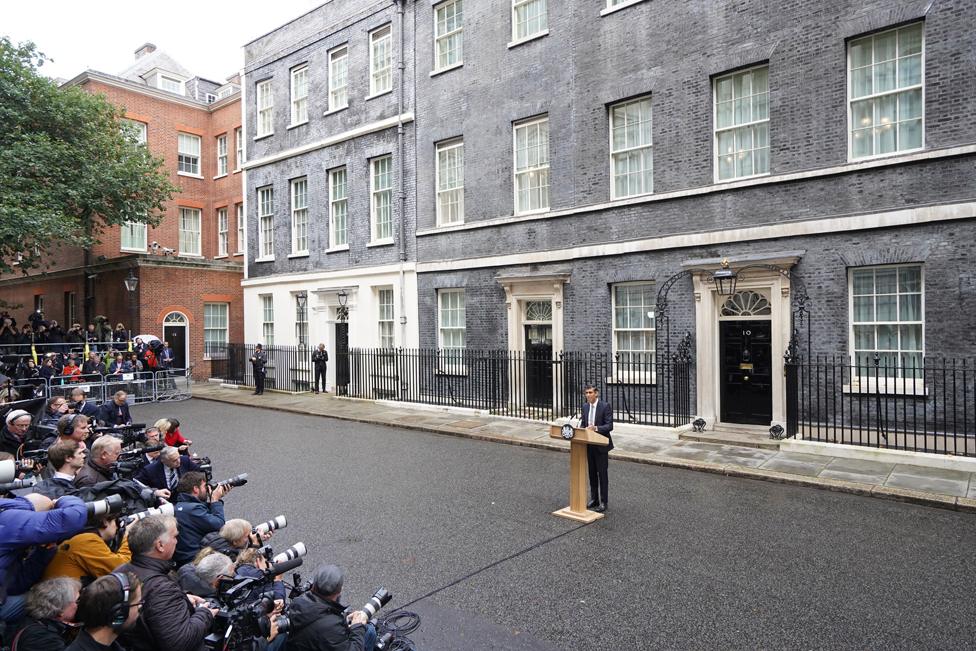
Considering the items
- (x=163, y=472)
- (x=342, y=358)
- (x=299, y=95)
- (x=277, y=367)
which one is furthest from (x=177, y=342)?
(x=163, y=472)

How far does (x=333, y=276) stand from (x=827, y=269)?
1598 cm

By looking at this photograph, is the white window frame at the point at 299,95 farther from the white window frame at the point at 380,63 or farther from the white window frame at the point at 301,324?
the white window frame at the point at 301,324

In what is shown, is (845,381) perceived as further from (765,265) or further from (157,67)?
(157,67)

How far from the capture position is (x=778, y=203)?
1261 cm

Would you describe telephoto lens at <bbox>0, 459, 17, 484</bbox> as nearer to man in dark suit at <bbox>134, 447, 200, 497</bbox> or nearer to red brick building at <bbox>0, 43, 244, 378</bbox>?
man in dark suit at <bbox>134, 447, 200, 497</bbox>

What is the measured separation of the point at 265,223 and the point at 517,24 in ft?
45.1

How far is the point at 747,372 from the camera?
13117 millimetres

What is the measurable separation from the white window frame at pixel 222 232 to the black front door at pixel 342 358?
12946 mm

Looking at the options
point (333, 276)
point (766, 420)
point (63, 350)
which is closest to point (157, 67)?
point (63, 350)

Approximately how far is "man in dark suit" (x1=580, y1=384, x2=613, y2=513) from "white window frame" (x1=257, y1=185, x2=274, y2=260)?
64.8 ft

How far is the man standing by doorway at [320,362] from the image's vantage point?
21.9 m

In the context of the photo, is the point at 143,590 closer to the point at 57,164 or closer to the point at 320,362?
the point at 320,362

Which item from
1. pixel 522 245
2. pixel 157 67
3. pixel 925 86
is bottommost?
pixel 522 245

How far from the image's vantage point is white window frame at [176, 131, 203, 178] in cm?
3203
